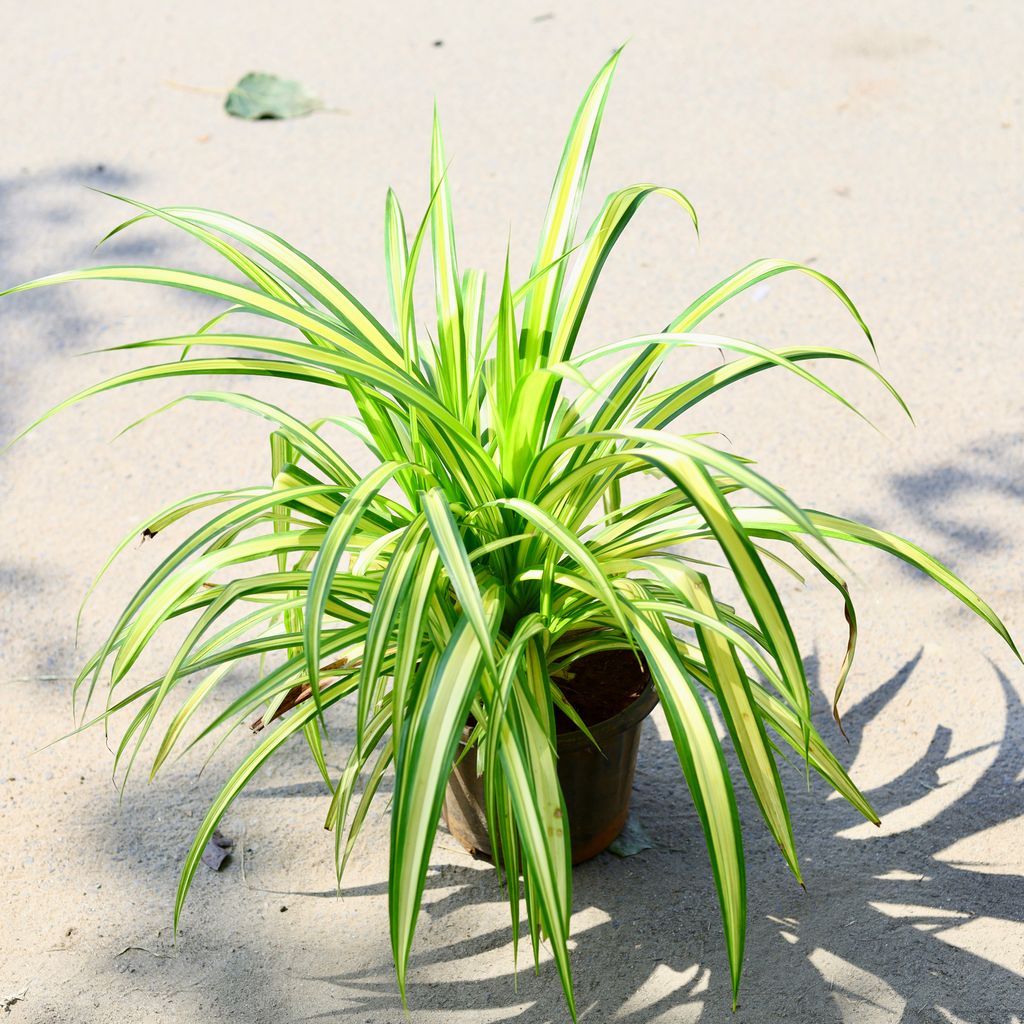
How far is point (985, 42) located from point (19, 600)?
3567 mm

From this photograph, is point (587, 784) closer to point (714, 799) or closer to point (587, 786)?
point (587, 786)

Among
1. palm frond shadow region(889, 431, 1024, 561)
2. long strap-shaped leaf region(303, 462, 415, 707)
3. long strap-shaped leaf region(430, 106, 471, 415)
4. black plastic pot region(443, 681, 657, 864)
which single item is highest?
long strap-shaped leaf region(430, 106, 471, 415)

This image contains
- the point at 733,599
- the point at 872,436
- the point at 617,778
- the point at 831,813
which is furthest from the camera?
the point at 872,436

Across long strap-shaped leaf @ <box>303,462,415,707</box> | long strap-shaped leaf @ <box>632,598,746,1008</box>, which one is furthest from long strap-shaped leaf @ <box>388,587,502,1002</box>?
long strap-shaped leaf @ <box>632,598,746,1008</box>

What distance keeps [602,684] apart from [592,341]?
1.40 m

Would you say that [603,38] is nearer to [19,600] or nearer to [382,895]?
[19,600]

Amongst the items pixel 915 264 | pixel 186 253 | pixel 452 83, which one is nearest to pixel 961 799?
pixel 915 264

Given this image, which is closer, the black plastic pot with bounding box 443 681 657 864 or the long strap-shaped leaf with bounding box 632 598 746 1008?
the long strap-shaped leaf with bounding box 632 598 746 1008

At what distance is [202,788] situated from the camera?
7.09ft

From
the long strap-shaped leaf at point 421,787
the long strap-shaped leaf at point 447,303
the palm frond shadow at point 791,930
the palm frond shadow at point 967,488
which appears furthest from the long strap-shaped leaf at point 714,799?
the palm frond shadow at point 967,488

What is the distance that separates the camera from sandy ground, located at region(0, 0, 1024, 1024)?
1847 millimetres

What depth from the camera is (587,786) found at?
1.86m

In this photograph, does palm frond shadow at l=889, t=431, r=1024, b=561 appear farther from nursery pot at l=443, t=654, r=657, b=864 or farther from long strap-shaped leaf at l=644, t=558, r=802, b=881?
long strap-shaped leaf at l=644, t=558, r=802, b=881

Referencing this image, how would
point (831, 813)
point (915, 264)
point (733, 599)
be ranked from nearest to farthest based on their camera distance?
point (831, 813), point (733, 599), point (915, 264)
